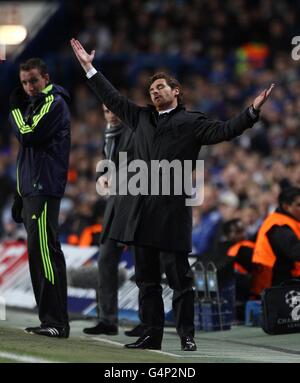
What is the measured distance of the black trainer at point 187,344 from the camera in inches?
401

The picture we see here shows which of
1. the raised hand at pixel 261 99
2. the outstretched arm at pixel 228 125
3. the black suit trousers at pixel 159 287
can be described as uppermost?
the raised hand at pixel 261 99

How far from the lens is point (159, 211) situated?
1002 centimetres

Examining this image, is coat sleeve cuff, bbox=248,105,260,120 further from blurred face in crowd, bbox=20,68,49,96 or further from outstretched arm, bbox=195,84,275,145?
blurred face in crowd, bbox=20,68,49,96

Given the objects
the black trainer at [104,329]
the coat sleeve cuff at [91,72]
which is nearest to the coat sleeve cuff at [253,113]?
the coat sleeve cuff at [91,72]

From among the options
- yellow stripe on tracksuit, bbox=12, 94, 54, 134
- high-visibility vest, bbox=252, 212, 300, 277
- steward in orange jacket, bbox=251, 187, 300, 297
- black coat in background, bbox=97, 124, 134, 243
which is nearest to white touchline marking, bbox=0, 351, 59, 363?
yellow stripe on tracksuit, bbox=12, 94, 54, 134

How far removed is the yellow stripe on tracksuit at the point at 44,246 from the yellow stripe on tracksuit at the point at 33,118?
65cm

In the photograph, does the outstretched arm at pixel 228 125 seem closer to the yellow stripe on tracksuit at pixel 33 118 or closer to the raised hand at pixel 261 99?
the raised hand at pixel 261 99

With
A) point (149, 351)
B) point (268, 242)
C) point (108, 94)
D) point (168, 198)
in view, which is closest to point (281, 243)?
point (268, 242)

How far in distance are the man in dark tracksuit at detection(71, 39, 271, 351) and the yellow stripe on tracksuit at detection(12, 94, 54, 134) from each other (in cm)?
48

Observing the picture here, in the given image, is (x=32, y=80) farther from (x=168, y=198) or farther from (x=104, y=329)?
(x=104, y=329)

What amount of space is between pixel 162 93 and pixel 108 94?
46 centimetres

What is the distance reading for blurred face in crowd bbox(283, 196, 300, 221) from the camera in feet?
40.6
